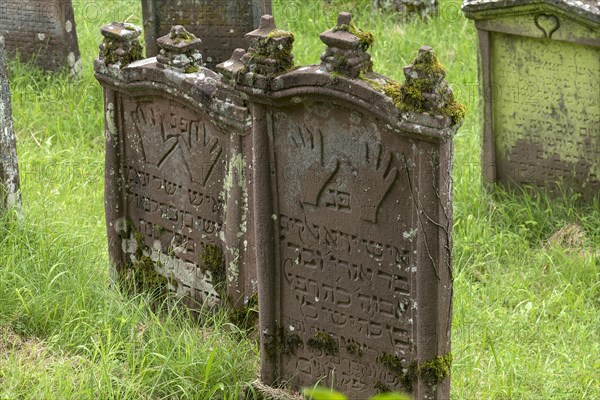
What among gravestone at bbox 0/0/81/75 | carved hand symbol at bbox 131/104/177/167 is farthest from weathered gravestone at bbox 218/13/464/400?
gravestone at bbox 0/0/81/75

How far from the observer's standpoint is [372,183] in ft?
13.1

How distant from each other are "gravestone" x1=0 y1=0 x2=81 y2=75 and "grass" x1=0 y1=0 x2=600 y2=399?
2.71 feet

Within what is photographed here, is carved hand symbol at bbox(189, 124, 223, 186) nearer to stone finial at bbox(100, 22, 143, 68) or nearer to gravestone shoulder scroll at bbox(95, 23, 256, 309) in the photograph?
gravestone shoulder scroll at bbox(95, 23, 256, 309)

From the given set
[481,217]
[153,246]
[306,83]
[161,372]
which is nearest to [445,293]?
[306,83]

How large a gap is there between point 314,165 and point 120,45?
4.87 feet

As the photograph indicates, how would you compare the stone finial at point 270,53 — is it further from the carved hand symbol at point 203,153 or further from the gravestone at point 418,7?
the gravestone at point 418,7

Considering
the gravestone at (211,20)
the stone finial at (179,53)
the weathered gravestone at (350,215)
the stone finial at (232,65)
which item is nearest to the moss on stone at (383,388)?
the weathered gravestone at (350,215)

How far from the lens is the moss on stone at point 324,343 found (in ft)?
14.2

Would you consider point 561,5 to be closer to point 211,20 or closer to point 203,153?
point 203,153

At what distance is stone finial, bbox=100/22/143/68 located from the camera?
5180mm

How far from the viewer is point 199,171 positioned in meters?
5.00

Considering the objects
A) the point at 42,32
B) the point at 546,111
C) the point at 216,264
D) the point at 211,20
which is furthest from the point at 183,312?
the point at 42,32

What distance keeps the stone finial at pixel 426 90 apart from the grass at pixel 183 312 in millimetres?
1307

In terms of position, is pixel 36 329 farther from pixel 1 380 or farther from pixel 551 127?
pixel 551 127
